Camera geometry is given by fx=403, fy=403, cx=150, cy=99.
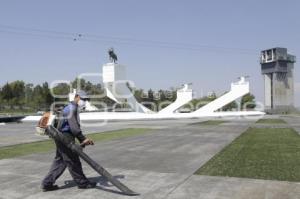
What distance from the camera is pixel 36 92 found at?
9575 cm

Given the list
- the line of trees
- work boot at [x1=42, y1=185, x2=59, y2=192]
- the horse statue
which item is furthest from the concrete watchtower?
work boot at [x1=42, y1=185, x2=59, y2=192]

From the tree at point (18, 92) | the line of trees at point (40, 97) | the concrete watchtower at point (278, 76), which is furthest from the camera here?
the concrete watchtower at point (278, 76)

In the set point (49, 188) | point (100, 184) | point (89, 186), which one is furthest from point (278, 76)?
point (49, 188)

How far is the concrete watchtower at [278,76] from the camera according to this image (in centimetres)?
11369

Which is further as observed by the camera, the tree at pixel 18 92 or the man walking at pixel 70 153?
the tree at pixel 18 92

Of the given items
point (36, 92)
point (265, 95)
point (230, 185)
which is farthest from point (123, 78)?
point (265, 95)

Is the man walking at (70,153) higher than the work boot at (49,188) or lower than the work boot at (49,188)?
higher

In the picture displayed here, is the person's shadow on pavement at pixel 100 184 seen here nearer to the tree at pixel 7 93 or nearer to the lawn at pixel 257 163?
the lawn at pixel 257 163

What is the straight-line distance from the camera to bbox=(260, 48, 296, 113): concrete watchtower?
114 metres

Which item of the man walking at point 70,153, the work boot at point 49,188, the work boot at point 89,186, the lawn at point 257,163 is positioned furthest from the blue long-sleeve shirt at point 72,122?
the lawn at point 257,163

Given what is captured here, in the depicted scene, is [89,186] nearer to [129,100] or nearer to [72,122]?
[72,122]

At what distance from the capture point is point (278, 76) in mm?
115438

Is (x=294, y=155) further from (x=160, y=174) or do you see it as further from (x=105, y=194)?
(x=105, y=194)

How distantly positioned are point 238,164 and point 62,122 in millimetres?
4889
